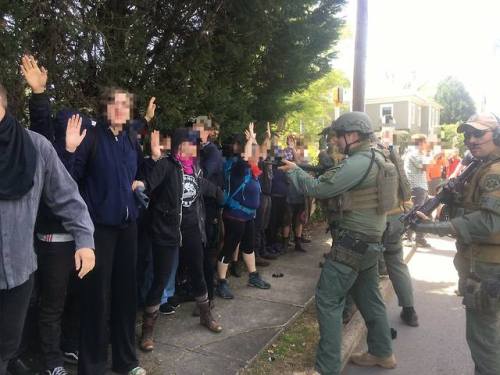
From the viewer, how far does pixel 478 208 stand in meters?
2.97

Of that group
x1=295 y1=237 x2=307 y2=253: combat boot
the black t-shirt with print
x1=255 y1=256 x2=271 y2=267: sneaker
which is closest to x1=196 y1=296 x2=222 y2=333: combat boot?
the black t-shirt with print

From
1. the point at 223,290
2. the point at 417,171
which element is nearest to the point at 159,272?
the point at 223,290

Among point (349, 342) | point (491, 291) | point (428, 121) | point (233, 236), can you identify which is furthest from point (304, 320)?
point (428, 121)

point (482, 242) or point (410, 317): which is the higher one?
point (482, 242)

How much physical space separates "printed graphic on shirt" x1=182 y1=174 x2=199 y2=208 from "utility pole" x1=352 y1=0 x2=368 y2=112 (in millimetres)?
3724

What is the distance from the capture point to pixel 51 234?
2.71 metres

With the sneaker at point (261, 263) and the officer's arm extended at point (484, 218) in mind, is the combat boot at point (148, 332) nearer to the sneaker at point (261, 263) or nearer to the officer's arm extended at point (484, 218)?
the officer's arm extended at point (484, 218)

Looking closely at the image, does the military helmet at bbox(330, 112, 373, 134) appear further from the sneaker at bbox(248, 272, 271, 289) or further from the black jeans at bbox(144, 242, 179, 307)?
the sneaker at bbox(248, 272, 271, 289)

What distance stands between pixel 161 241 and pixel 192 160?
0.81 metres

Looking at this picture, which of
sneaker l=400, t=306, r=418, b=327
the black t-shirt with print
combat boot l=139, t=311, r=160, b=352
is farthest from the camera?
sneaker l=400, t=306, r=418, b=327

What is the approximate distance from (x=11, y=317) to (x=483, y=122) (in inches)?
121

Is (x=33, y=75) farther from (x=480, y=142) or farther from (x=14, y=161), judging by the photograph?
(x=480, y=142)

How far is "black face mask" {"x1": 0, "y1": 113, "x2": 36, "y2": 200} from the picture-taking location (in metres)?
1.99

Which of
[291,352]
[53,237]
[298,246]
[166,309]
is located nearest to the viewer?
[53,237]
